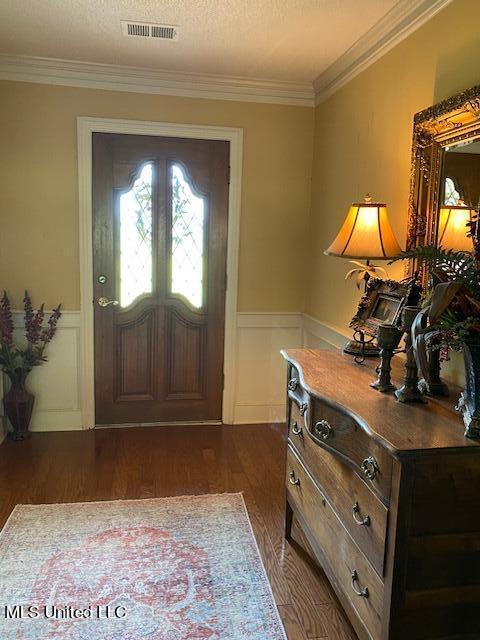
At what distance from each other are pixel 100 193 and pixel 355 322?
2037 mm

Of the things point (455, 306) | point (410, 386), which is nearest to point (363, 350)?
point (410, 386)

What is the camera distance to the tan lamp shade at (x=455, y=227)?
1.98 metres

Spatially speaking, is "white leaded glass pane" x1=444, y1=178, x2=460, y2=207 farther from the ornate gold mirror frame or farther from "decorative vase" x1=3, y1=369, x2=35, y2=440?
"decorative vase" x1=3, y1=369, x2=35, y2=440

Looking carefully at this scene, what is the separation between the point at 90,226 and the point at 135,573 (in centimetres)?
226

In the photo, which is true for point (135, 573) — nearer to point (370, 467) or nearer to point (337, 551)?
point (337, 551)

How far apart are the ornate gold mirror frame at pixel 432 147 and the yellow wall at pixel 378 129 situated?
89 mm

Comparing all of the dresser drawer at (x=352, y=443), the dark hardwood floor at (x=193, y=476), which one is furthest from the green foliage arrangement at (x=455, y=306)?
the dark hardwood floor at (x=193, y=476)

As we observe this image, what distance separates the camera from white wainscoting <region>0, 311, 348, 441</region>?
146 inches

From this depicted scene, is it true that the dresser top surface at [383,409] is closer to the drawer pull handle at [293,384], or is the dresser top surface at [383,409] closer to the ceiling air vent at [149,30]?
the drawer pull handle at [293,384]

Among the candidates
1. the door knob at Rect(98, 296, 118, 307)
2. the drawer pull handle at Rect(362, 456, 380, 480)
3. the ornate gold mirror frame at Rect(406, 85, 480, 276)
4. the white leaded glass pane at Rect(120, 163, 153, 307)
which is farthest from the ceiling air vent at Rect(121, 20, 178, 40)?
the drawer pull handle at Rect(362, 456, 380, 480)

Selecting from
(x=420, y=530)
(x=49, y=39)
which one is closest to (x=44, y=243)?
(x=49, y=39)

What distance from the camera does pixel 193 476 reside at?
3.10 meters

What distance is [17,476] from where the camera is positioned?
3055 millimetres

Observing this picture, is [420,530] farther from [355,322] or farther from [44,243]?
[44,243]
